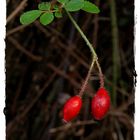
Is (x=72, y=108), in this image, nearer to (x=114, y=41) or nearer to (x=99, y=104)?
(x=99, y=104)

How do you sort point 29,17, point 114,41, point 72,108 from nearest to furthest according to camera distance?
point 72,108 → point 29,17 → point 114,41

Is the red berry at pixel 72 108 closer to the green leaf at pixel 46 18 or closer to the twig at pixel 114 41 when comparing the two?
the green leaf at pixel 46 18

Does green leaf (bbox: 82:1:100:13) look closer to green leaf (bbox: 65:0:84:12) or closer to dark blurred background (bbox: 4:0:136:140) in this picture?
→ green leaf (bbox: 65:0:84:12)

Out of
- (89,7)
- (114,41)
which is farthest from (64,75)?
(89,7)
